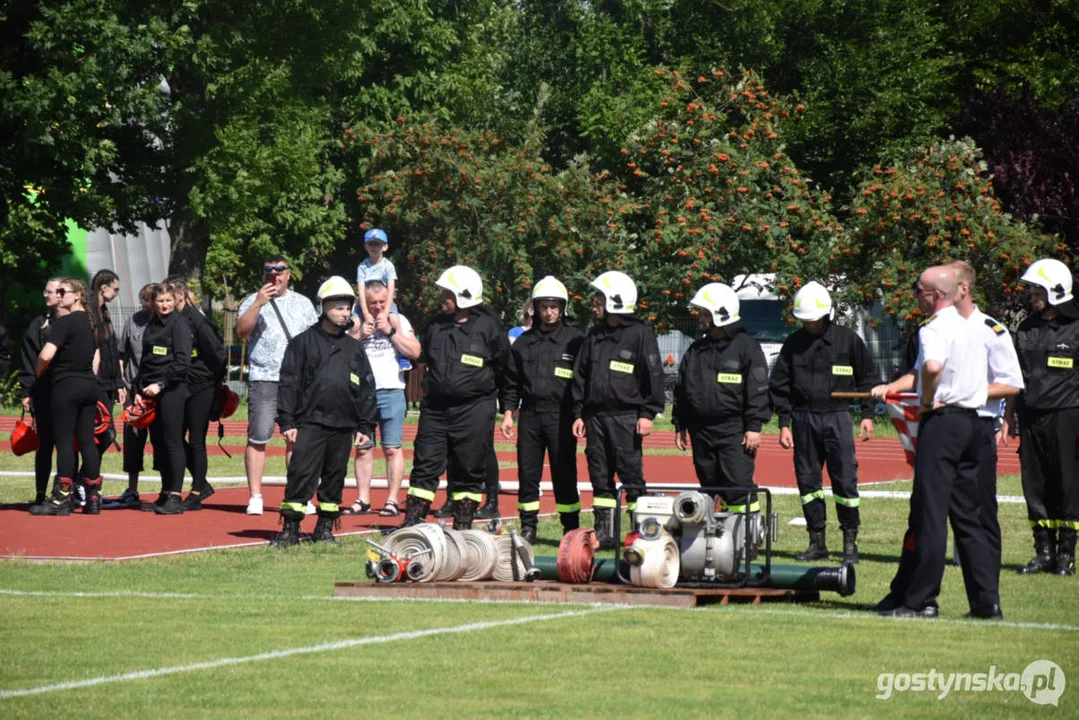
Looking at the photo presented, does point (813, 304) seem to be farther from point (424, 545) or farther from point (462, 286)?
point (424, 545)

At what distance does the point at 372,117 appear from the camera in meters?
50.2

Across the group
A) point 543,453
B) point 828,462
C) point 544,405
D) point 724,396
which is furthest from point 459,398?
point 828,462

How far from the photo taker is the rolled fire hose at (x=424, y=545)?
10.8 meters

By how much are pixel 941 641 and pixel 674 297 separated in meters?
27.1

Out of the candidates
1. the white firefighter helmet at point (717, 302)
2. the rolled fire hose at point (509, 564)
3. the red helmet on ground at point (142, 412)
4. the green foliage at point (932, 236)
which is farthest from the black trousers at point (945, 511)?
the green foliage at point (932, 236)

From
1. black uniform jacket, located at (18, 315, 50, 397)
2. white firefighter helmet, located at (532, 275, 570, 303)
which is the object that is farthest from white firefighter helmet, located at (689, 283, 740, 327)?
black uniform jacket, located at (18, 315, 50, 397)

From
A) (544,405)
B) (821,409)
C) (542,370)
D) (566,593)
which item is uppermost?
(542,370)

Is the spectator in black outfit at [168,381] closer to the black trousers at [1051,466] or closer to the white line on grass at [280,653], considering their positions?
the white line on grass at [280,653]

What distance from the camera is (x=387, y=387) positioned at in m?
15.8

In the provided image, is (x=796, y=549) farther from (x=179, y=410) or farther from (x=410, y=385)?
(x=410, y=385)

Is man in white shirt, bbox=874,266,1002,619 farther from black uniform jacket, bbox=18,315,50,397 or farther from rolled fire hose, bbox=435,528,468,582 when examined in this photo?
black uniform jacket, bbox=18,315,50,397

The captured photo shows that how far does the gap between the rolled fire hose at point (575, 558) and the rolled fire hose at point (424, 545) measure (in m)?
0.77

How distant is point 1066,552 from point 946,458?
323 centimetres

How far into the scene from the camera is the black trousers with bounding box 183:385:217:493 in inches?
639
